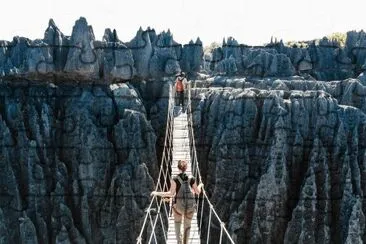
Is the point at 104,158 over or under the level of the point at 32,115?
under

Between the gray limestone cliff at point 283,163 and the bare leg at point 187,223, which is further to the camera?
the gray limestone cliff at point 283,163

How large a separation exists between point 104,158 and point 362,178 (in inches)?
297

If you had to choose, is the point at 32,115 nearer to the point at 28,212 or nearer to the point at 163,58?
the point at 28,212

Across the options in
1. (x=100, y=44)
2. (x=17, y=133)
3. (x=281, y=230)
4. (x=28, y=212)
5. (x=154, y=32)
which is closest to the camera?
(x=281, y=230)

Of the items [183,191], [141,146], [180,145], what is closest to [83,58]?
[141,146]

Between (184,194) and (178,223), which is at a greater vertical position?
(184,194)

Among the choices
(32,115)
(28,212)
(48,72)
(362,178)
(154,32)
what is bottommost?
(28,212)

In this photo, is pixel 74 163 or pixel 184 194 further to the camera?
pixel 74 163

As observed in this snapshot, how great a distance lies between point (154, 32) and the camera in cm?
2175

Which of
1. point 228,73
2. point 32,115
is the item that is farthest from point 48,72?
point 228,73

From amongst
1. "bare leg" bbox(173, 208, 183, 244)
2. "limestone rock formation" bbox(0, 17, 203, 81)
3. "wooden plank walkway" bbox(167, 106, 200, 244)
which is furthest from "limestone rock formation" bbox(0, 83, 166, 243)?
"bare leg" bbox(173, 208, 183, 244)

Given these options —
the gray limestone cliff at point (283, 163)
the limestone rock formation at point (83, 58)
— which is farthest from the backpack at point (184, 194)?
the limestone rock formation at point (83, 58)

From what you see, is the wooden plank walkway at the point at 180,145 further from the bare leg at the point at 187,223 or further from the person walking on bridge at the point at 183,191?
the person walking on bridge at the point at 183,191

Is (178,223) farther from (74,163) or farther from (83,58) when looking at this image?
(83,58)
